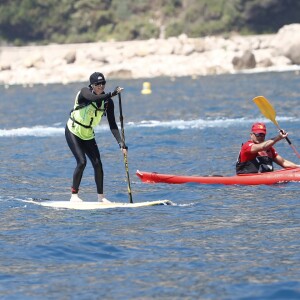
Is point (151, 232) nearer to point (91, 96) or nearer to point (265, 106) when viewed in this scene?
point (91, 96)

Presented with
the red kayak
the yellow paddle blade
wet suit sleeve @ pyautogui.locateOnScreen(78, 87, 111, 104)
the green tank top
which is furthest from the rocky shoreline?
wet suit sleeve @ pyautogui.locateOnScreen(78, 87, 111, 104)

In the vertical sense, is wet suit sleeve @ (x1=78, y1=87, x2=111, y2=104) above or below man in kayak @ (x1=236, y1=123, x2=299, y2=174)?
above

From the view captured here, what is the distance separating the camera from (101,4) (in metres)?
93.8

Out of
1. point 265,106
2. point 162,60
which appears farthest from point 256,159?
point 162,60

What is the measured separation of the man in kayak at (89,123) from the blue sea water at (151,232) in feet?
2.40

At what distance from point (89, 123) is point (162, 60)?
5570 cm

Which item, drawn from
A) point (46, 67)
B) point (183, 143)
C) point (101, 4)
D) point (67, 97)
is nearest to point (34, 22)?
point (101, 4)

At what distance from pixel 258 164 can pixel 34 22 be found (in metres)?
77.0

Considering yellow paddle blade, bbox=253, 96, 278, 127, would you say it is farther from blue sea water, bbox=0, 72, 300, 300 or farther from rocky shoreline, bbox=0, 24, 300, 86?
rocky shoreline, bbox=0, 24, 300, 86

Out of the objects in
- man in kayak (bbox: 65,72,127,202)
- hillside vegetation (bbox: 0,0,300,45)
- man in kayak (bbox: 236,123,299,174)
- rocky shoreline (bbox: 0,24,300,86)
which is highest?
hillside vegetation (bbox: 0,0,300,45)

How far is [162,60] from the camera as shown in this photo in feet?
226

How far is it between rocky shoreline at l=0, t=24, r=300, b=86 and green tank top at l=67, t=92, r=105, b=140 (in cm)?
5077

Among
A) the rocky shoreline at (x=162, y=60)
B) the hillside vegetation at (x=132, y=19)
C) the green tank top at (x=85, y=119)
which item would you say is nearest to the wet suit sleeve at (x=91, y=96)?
the green tank top at (x=85, y=119)

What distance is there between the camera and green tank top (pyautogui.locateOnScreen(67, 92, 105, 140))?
1346 cm
